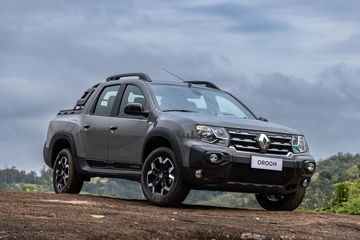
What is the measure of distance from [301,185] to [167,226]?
Result: 11.5ft

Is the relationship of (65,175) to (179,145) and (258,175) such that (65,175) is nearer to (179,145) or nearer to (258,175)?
(179,145)

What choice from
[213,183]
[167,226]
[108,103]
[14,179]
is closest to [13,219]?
[167,226]

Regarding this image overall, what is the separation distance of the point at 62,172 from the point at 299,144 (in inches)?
166

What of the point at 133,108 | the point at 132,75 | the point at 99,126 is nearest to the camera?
the point at 133,108

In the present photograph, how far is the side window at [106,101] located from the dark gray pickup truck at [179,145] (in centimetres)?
2

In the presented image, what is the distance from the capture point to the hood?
966cm

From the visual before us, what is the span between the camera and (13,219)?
7203 mm

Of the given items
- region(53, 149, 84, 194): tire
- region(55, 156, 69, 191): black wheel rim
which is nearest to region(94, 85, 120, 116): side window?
region(53, 149, 84, 194): tire

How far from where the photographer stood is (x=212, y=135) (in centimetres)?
955

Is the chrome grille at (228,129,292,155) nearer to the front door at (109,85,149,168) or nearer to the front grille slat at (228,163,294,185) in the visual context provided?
the front grille slat at (228,163,294,185)

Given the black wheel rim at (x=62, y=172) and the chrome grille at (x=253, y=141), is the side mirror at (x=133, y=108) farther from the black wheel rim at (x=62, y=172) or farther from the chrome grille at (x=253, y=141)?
the black wheel rim at (x=62, y=172)

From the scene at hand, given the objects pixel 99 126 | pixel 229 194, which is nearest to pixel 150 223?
pixel 99 126

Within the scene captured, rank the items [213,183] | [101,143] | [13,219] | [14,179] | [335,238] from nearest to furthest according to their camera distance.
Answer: [13,219]
[335,238]
[213,183]
[101,143]
[14,179]

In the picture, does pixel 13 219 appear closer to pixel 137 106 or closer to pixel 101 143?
pixel 137 106
